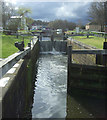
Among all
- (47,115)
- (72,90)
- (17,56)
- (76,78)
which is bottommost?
(47,115)

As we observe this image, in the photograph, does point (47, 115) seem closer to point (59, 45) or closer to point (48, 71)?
point (48, 71)

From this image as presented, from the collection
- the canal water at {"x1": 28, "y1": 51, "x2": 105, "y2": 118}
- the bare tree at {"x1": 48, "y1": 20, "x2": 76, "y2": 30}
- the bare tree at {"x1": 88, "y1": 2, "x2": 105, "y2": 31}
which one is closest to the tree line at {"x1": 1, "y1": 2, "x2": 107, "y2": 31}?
the bare tree at {"x1": 88, "y1": 2, "x2": 105, "y2": 31}

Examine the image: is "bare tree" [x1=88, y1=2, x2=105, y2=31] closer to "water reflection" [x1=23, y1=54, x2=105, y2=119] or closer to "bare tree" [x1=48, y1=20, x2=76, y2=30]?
"bare tree" [x1=48, y1=20, x2=76, y2=30]

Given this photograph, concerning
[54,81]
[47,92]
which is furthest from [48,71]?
[47,92]

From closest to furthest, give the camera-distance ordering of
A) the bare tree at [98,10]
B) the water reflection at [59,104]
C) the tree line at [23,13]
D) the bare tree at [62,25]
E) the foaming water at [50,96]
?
the water reflection at [59,104] < the foaming water at [50,96] < the tree line at [23,13] < the bare tree at [98,10] < the bare tree at [62,25]

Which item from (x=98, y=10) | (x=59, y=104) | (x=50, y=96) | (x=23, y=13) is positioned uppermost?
(x=23, y=13)

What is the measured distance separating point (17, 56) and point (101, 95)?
423cm

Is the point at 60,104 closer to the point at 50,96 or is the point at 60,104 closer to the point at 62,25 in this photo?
the point at 50,96

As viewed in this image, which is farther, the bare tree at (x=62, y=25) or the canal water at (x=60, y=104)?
the bare tree at (x=62, y=25)

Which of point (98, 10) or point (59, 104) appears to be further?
point (98, 10)

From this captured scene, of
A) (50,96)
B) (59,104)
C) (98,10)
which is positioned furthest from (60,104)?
(98,10)

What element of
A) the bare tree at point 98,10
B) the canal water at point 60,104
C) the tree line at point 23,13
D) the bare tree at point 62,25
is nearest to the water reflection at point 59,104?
the canal water at point 60,104

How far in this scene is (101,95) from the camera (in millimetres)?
6824

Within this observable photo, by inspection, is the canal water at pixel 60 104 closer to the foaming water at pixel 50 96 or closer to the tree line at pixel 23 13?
the foaming water at pixel 50 96
